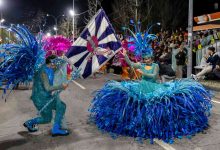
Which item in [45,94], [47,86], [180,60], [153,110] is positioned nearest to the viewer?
[153,110]

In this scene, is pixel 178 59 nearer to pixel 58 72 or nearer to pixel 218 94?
pixel 218 94

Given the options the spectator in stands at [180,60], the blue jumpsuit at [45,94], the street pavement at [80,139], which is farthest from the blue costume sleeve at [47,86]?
the spectator in stands at [180,60]

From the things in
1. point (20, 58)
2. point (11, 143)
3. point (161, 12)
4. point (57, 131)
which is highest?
point (161, 12)

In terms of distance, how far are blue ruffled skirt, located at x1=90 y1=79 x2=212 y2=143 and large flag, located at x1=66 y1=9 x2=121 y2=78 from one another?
2.01 feet

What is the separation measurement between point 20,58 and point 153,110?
266 cm

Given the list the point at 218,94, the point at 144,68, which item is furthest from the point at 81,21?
the point at 144,68

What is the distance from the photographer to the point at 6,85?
655cm

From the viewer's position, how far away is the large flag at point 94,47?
7.05 metres

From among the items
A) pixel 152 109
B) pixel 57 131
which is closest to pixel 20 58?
pixel 57 131

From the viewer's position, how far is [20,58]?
6438 mm

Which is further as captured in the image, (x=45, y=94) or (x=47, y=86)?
(x=45, y=94)

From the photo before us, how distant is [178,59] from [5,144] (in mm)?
11136

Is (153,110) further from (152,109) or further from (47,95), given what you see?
(47,95)

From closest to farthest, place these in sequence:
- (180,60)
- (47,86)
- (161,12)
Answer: (47,86) → (180,60) → (161,12)
